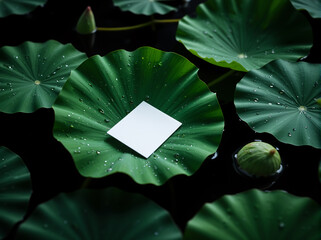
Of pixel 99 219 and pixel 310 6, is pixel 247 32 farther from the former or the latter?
pixel 99 219

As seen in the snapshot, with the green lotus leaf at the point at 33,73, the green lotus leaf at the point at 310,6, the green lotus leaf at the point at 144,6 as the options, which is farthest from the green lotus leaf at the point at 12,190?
the green lotus leaf at the point at 310,6

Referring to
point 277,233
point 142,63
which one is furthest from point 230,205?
point 142,63

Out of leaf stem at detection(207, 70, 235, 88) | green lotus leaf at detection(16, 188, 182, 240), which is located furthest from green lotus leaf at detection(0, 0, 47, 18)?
green lotus leaf at detection(16, 188, 182, 240)

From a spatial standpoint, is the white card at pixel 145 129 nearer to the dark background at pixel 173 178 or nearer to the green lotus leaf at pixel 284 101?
the dark background at pixel 173 178

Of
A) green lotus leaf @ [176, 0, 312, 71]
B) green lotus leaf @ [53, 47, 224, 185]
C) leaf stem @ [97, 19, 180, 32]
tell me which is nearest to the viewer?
green lotus leaf @ [53, 47, 224, 185]

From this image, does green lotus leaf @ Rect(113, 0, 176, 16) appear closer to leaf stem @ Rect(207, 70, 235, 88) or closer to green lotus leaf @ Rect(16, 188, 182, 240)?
leaf stem @ Rect(207, 70, 235, 88)

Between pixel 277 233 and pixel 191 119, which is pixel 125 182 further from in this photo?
pixel 277 233
